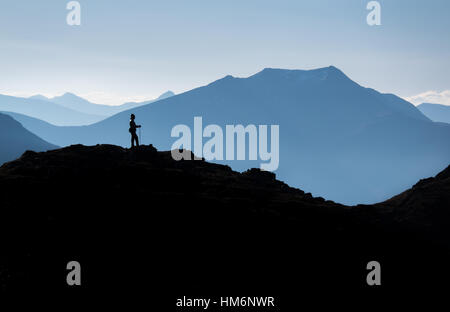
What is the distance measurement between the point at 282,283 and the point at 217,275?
217 inches

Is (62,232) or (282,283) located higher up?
(62,232)

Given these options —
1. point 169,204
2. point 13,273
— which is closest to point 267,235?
point 169,204

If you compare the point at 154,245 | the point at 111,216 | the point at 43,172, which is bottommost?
the point at 154,245

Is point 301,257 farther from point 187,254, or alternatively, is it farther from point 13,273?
point 13,273

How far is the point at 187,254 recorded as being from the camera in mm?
38094

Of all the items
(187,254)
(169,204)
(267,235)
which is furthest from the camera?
(169,204)

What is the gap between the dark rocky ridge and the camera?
118 feet

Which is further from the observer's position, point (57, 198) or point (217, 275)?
point (57, 198)

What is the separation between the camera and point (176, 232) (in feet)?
134

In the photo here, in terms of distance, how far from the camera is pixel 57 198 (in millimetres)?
43875

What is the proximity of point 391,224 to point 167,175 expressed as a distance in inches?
1104

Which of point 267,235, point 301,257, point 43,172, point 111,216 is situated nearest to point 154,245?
point 111,216

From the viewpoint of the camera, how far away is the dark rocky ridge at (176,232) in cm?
3600

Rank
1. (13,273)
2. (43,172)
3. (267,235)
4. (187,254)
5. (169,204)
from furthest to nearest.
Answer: (43,172)
(169,204)
(267,235)
(187,254)
(13,273)
